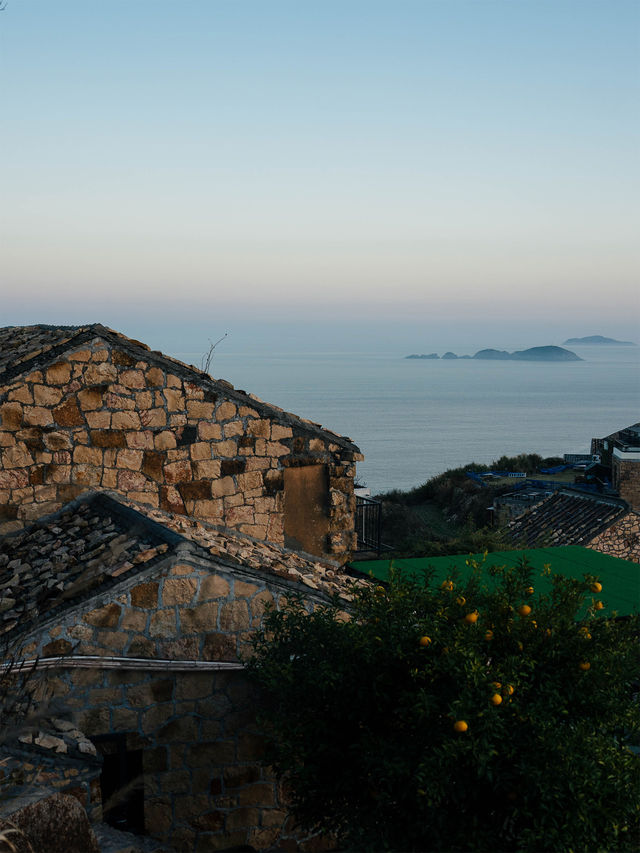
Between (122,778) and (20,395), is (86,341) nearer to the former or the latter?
(20,395)

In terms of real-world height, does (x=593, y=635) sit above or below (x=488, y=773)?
above

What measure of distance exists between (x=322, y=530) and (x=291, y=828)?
5.38 meters

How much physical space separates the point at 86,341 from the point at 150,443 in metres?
1.57

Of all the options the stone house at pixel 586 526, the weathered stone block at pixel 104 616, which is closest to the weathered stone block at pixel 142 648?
the weathered stone block at pixel 104 616

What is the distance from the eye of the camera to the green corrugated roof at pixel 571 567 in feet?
41.3

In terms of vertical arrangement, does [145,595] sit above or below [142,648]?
above

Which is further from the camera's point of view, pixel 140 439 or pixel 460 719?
pixel 140 439

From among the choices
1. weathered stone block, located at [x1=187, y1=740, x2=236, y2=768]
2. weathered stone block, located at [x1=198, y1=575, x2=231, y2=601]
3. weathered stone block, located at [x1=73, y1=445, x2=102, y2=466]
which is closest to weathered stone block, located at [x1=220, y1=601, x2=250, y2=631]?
weathered stone block, located at [x1=198, y1=575, x2=231, y2=601]

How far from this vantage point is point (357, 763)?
6125mm

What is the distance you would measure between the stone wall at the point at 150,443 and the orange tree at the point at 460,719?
4.35 m

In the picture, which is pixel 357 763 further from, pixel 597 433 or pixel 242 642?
pixel 597 433

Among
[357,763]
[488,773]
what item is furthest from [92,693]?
[488,773]

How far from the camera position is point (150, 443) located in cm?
1084

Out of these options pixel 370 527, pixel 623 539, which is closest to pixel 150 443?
pixel 370 527
